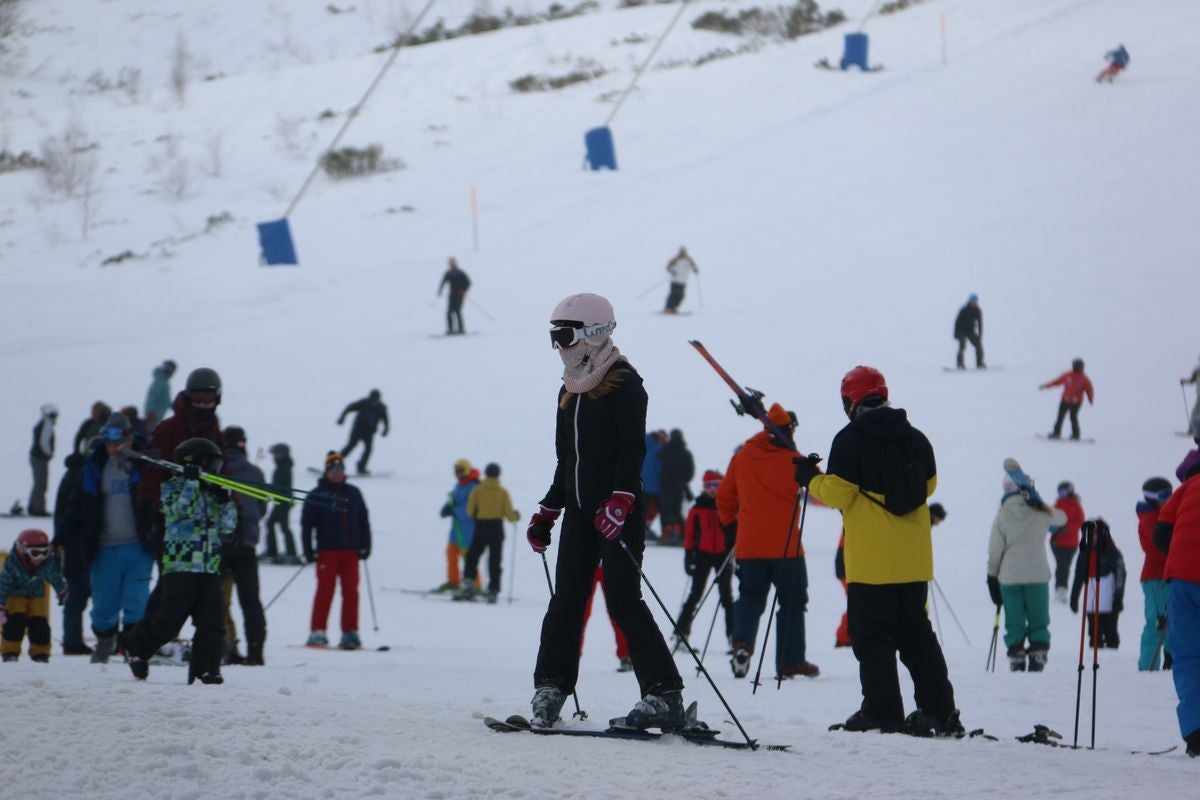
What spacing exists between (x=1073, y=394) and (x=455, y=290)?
9804mm

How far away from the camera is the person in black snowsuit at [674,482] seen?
1545 cm

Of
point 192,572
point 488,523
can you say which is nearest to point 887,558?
point 192,572

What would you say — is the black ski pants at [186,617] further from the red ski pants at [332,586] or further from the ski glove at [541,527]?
the red ski pants at [332,586]

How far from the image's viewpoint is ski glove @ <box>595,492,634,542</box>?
17.0 feet

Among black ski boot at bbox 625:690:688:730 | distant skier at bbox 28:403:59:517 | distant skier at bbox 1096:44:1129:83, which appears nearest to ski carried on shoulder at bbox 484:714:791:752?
black ski boot at bbox 625:690:688:730

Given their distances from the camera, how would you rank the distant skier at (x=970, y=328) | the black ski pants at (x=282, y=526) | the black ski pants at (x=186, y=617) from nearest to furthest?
the black ski pants at (x=186, y=617)
the black ski pants at (x=282, y=526)
the distant skier at (x=970, y=328)

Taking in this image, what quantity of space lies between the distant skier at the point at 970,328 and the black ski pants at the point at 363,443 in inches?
328

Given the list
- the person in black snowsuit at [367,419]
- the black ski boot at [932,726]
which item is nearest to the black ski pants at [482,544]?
the person in black snowsuit at [367,419]

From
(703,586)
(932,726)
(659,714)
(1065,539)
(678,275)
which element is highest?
(678,275)

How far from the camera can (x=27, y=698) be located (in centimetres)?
523

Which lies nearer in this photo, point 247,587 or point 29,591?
point 29,591

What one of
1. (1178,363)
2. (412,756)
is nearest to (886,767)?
(412,756)

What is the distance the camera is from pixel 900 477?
19.9 ft

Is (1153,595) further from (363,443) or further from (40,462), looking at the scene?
(40,462)
